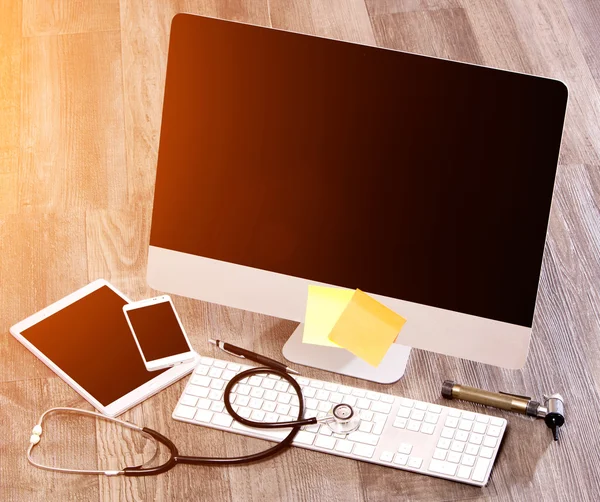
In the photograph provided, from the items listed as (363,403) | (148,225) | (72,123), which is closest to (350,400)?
(363,403)

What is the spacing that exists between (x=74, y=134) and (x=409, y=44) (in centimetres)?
80

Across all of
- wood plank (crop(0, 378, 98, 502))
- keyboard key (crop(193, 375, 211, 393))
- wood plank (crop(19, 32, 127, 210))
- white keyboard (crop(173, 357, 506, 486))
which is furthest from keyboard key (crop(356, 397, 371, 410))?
wood plank (crop(19, 32, 127, 210))

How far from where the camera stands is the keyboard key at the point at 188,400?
115cm

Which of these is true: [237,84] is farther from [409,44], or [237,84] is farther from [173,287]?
[409,44]

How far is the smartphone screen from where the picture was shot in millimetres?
1205

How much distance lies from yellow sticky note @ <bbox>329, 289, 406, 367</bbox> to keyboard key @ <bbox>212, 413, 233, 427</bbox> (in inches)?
6.7

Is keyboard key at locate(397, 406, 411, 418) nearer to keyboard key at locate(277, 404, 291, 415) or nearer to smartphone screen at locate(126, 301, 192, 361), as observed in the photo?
keyboard key at locate(277, 404, 291, 415)

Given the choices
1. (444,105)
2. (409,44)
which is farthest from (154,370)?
(409,44)

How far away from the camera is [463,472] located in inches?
41.9

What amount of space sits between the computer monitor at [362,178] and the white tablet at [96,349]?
157mm

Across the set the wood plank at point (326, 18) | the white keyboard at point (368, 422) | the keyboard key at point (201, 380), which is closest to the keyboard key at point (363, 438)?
the white keyboard at point (368, 422)

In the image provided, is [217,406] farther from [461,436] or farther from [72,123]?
[72,123]

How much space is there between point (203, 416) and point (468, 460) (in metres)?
0.35

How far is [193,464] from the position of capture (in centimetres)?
109
